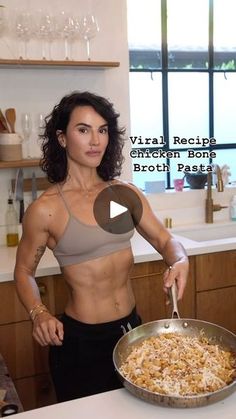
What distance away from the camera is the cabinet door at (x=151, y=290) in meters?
2.34

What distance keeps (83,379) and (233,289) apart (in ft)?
4.21

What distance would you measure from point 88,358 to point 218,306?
47.5 inches

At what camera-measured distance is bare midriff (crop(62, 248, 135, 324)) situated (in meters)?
1.54

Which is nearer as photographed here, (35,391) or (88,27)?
(35,391)

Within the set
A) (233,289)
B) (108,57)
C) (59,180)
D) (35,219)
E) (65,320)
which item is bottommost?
(233,289)

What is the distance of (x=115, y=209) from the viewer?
161cm

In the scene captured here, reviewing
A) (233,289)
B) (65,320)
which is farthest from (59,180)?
(233,289)

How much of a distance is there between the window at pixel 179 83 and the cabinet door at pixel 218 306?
102 cm

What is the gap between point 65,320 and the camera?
5.25ft

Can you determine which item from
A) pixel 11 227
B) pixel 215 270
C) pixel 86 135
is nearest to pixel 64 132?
pixel 86 135

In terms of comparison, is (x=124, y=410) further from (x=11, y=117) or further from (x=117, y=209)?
(x=11, y=117)

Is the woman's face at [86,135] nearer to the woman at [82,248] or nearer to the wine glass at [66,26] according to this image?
the woman at [82,248]

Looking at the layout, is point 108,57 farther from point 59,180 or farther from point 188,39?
point 59,180

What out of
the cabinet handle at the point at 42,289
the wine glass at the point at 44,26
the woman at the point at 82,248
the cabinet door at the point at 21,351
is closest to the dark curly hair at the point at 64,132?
the woman at the point at 82,248
